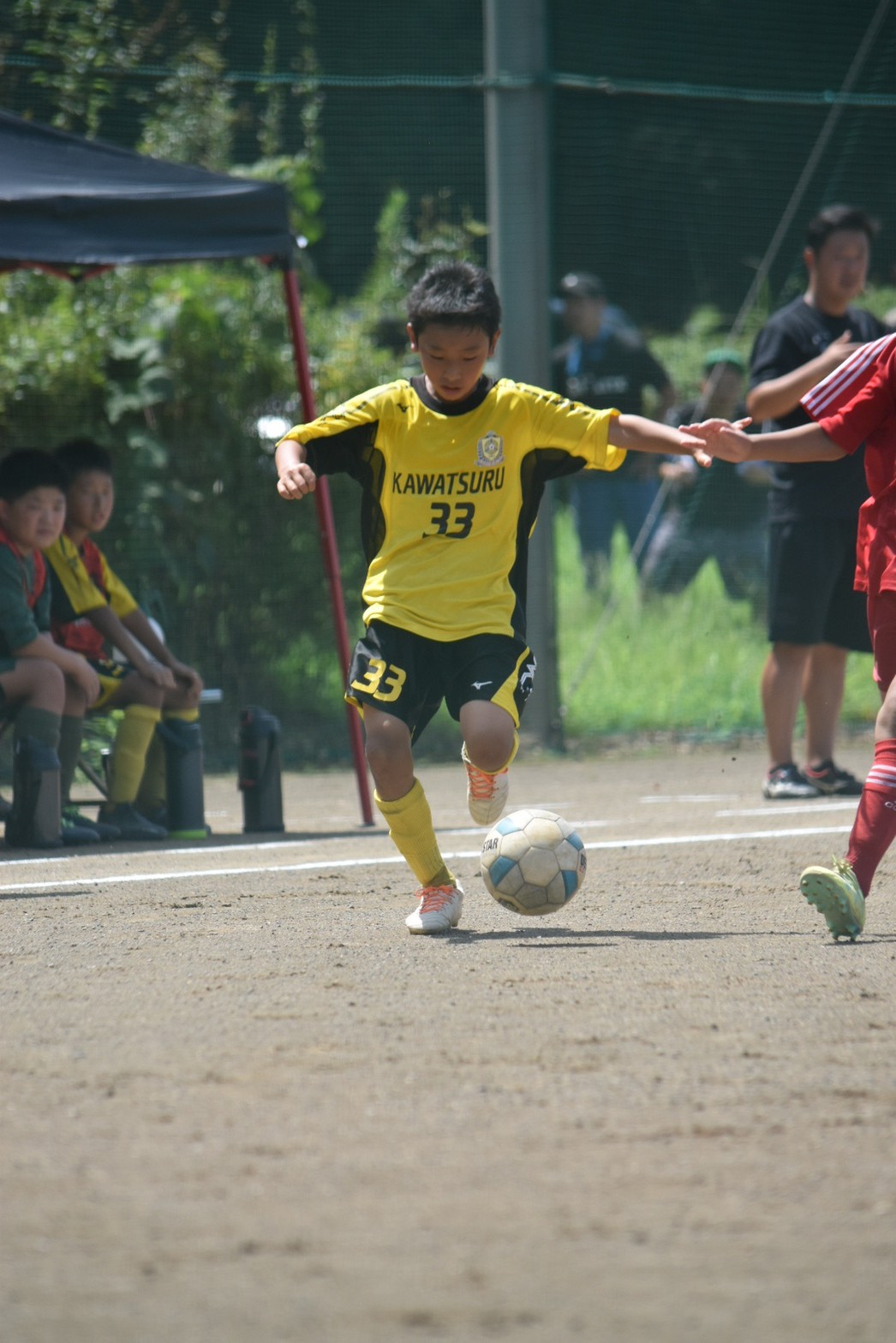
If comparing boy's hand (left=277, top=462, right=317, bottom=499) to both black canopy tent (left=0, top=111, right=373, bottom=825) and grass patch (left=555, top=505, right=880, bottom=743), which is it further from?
grass patch (left=555, top=505, right=880, bottom=743)

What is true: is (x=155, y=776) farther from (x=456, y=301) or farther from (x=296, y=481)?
(x=456, y=301)

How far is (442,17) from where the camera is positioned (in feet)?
39.9

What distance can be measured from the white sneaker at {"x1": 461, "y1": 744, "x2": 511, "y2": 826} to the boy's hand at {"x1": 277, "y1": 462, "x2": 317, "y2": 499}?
79 cm

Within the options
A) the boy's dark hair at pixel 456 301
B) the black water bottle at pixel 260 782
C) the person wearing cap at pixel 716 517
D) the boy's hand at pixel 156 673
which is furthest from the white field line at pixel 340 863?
the person wearing cap at pixel 716 517

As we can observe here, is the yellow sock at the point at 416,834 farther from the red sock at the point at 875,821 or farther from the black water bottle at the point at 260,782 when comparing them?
the black water bottle at the point at 260,782

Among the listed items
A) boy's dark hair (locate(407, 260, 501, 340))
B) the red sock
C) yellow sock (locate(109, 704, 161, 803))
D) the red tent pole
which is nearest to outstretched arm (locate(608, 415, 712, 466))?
boy's dark hair (locate(407, 260, 501, 340))

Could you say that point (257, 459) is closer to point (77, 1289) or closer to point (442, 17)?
point (442, 17)

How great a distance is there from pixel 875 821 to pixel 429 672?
1206mm

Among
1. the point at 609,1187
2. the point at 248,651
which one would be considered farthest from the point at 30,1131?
the point at 248,651

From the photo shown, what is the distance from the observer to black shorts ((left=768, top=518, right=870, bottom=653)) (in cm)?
779

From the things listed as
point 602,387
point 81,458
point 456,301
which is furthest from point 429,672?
point 602,387

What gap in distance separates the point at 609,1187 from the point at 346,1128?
49cm

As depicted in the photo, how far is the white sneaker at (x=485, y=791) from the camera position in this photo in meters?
4.88

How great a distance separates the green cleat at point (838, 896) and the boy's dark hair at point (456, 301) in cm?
163
